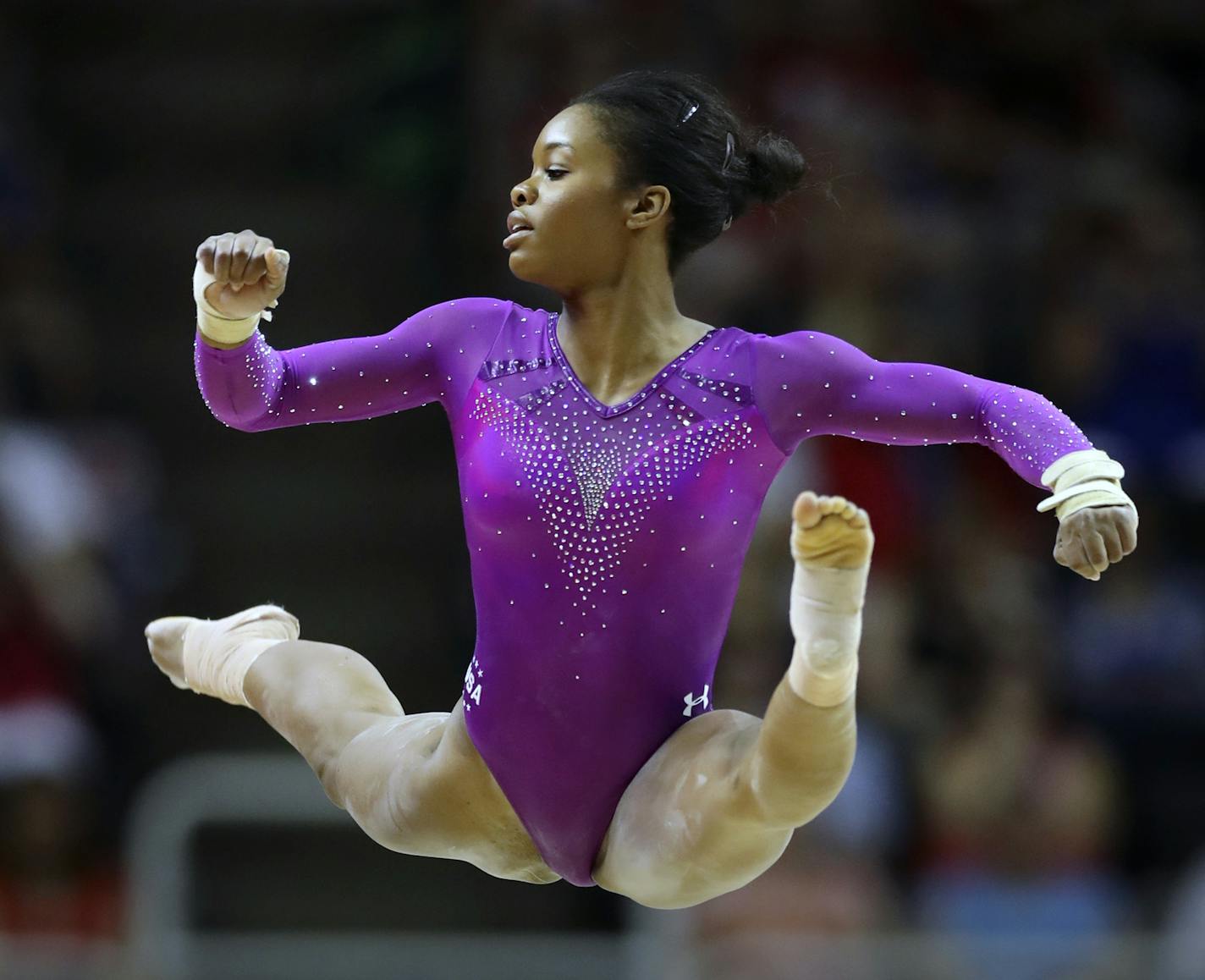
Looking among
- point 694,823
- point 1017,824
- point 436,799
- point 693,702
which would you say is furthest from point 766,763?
point 1017,824

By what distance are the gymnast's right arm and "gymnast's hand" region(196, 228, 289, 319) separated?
3 cm

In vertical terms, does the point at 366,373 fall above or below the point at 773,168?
below

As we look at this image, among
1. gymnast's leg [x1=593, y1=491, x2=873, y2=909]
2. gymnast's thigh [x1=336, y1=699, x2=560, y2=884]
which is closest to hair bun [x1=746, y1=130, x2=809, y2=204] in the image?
gymnast's leg [x1=593, y1=491, x2=873, y2=909]

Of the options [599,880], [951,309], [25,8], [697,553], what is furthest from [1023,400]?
[25,8]

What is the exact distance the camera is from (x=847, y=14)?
7.44 metres

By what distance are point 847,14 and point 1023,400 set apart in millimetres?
4908

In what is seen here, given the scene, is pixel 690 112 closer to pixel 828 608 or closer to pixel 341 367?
pixel 341 367

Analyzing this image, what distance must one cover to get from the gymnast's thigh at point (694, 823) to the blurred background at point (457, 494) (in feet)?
8.96

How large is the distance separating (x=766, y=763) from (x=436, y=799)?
1.94ft

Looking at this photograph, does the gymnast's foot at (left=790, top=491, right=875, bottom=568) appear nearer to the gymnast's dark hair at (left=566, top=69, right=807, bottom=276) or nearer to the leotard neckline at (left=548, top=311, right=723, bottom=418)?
the leotard neckline at (left=548, top=311, right=723, bottom=418)

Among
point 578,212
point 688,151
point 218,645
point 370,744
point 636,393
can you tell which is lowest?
point 370,744

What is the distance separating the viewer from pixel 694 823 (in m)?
2.81

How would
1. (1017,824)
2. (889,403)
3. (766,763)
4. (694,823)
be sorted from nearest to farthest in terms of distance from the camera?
(766,763), (694,823), (889,403), (1017,824)

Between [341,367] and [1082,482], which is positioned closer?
[1082,482]
